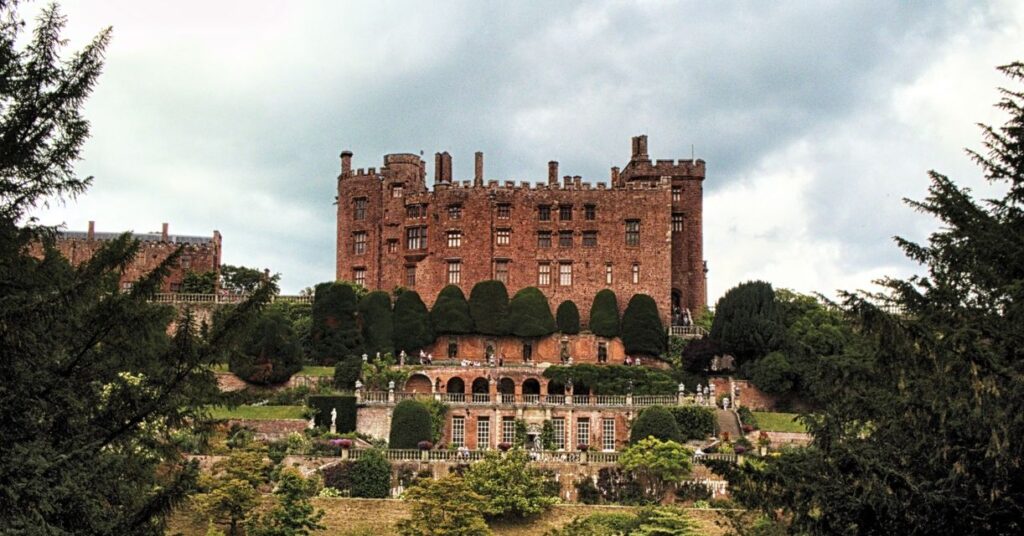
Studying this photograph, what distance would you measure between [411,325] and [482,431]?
1073 cm

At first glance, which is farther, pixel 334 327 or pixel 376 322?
pixel 376 322

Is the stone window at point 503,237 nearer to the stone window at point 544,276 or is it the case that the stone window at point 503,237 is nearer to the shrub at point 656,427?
the stone window at point 544,276

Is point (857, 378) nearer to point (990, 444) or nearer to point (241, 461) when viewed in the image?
point (990, 444)

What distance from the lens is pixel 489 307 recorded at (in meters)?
65.7

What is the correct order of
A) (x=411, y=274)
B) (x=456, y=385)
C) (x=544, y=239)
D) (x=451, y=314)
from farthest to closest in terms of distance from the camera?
(x=411, y=274), (x=544, y=239), (x=451, y=314), (x=456, y=385)

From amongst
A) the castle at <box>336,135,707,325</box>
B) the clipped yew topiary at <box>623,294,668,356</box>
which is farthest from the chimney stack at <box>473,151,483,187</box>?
the clipped yew topiary at <box>623,294,668,356</box>

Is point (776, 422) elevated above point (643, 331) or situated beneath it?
situated beneath

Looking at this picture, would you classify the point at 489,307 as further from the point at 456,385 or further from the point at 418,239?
the point at 456,385

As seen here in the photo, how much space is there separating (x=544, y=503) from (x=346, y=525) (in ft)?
21.8

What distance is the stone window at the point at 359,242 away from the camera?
7056 cm

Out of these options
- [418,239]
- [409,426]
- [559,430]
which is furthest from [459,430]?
[418,239]

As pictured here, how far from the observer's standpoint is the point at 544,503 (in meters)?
42.7

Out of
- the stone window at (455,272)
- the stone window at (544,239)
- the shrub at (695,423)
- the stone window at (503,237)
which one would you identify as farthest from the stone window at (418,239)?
the shrub at (695,423)

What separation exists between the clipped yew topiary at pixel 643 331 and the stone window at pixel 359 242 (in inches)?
606
